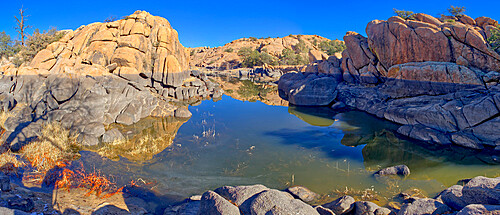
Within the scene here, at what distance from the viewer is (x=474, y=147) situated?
14234 mm

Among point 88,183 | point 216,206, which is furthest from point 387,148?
point 88,183

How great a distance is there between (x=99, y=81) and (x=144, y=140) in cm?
800

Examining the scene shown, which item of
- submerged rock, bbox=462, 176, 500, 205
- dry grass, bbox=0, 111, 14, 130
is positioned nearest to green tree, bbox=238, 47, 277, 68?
dry grass, bbox=0, 111, 14, 130

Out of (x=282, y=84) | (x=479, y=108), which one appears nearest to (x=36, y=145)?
(x=479, y=108)

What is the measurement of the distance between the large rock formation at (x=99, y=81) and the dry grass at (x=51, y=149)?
470 mm

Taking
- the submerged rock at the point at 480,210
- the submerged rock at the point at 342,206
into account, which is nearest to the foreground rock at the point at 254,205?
the submerged rock at the point at 342,206

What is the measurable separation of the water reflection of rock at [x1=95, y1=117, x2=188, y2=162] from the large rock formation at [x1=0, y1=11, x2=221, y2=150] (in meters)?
1.04

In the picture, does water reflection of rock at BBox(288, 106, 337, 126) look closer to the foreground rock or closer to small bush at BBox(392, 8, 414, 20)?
small bush at BBox(392, 8, 414, 20)

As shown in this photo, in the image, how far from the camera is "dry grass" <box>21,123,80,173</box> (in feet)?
33.9

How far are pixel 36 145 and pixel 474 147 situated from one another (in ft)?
75.9

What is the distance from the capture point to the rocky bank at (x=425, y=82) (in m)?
15.4

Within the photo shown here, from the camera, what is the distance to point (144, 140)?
1532 centimetres

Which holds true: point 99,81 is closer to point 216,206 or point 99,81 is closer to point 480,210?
point 216,206

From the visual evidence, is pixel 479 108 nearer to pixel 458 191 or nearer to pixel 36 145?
pixel 458 191
